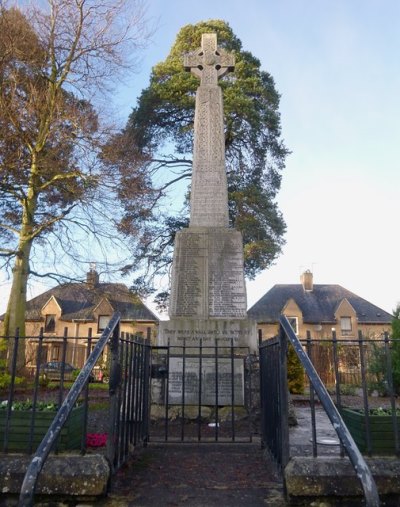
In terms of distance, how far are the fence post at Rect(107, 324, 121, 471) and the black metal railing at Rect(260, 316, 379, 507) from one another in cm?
131

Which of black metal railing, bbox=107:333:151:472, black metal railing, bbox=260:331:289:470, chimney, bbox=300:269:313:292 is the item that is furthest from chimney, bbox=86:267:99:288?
chimney, bbox=300:269:313:292

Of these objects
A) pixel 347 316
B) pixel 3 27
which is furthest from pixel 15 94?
pixel 347 316

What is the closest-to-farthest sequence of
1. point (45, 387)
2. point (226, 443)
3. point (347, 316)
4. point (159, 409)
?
point (226, 443), point (159, 409), point (45, 387), point (347, 316)

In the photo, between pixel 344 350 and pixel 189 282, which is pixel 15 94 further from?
pixel 344 350

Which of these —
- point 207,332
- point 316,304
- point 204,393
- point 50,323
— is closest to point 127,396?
point 204,393

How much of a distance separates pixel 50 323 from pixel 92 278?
21600 mm

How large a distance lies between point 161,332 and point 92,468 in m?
4.29

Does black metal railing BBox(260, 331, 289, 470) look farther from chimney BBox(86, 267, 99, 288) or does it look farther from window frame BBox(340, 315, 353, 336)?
window frame BBox(340, 315, 353, 336)

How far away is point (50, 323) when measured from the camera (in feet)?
112

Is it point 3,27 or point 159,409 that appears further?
point 3,27

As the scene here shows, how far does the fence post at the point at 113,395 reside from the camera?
3.37 metres

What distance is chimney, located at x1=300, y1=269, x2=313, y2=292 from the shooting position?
35459 millimetres

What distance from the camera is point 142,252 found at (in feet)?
63.3

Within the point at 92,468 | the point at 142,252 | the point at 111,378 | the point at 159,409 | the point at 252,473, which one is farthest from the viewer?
the point at 142,252
